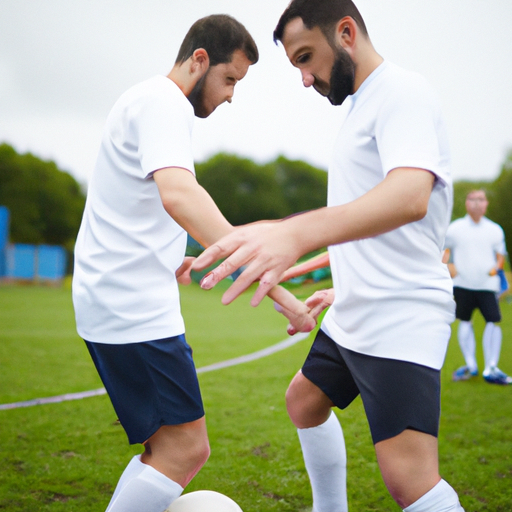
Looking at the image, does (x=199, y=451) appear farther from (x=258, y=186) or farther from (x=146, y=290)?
(x=258, y=186)

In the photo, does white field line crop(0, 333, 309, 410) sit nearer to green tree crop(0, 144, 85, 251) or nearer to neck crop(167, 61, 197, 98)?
neck crop(167, 61, 197, 98)

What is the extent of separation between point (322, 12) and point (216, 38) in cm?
45

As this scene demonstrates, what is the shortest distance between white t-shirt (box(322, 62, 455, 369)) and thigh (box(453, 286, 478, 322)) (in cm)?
530

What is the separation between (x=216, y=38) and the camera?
1.95 metres

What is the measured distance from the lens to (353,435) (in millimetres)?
4586

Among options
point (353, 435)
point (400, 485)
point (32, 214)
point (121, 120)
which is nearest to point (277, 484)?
point (353, 435)

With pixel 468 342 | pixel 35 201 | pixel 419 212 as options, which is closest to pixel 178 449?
pixel 419 212

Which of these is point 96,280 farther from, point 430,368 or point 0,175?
point 0,175

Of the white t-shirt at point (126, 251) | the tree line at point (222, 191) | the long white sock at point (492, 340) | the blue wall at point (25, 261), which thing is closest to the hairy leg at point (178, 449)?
the white t-shirt at point (126, 251)

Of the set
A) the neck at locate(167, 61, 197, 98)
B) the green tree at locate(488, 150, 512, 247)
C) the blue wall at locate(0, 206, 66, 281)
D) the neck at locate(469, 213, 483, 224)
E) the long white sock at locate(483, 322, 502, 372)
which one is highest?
the neck at locate(167, 61, 197, 98)

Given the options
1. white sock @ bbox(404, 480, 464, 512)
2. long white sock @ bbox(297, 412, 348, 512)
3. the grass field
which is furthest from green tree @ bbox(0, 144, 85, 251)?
white sock @ bbox(404, 480, 464, 512)

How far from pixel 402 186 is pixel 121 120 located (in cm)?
93

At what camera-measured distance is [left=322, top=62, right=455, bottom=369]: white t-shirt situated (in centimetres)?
170

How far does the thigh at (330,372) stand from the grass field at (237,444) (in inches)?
12.5
